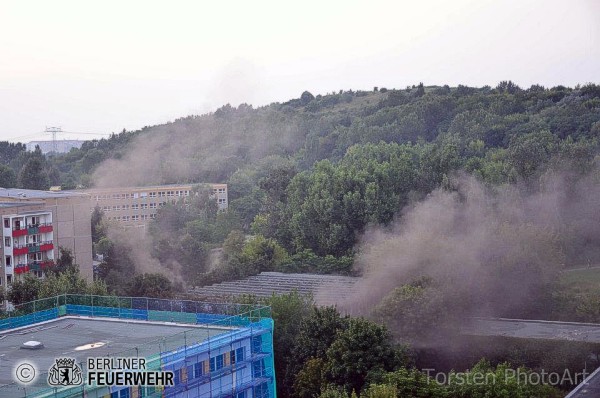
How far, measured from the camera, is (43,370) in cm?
840

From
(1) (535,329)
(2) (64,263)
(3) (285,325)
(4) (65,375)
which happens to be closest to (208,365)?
(4) (65,375)

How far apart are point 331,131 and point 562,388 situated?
29.0 m

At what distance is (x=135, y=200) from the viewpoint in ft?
96.2

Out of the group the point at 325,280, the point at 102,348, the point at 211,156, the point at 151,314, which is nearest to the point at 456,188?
the point at 325,280

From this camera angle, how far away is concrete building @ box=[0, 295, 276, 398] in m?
8.12

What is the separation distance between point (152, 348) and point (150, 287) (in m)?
6.39

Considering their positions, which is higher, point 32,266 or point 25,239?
point 25,239

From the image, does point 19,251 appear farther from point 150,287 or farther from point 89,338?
point 89,338

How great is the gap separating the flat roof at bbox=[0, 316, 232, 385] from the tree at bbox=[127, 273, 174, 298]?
12.8 ft

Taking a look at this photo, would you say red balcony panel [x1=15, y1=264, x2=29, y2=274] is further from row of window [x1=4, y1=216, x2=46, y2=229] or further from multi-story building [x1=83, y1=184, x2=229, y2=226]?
multi-story building [x1=83, y1=184, x2=229, y2=226]

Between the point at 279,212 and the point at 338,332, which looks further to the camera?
the point at 279,212

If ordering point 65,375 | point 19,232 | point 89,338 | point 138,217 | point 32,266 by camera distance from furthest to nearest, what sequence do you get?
1. point 138,217
2. point 32,266
3. point 19,232
4. point 89,338
5. point 65,375

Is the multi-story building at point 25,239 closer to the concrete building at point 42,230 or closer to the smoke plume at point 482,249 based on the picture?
the concrete building at point 42,230

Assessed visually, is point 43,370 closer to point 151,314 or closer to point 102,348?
point 102,348
